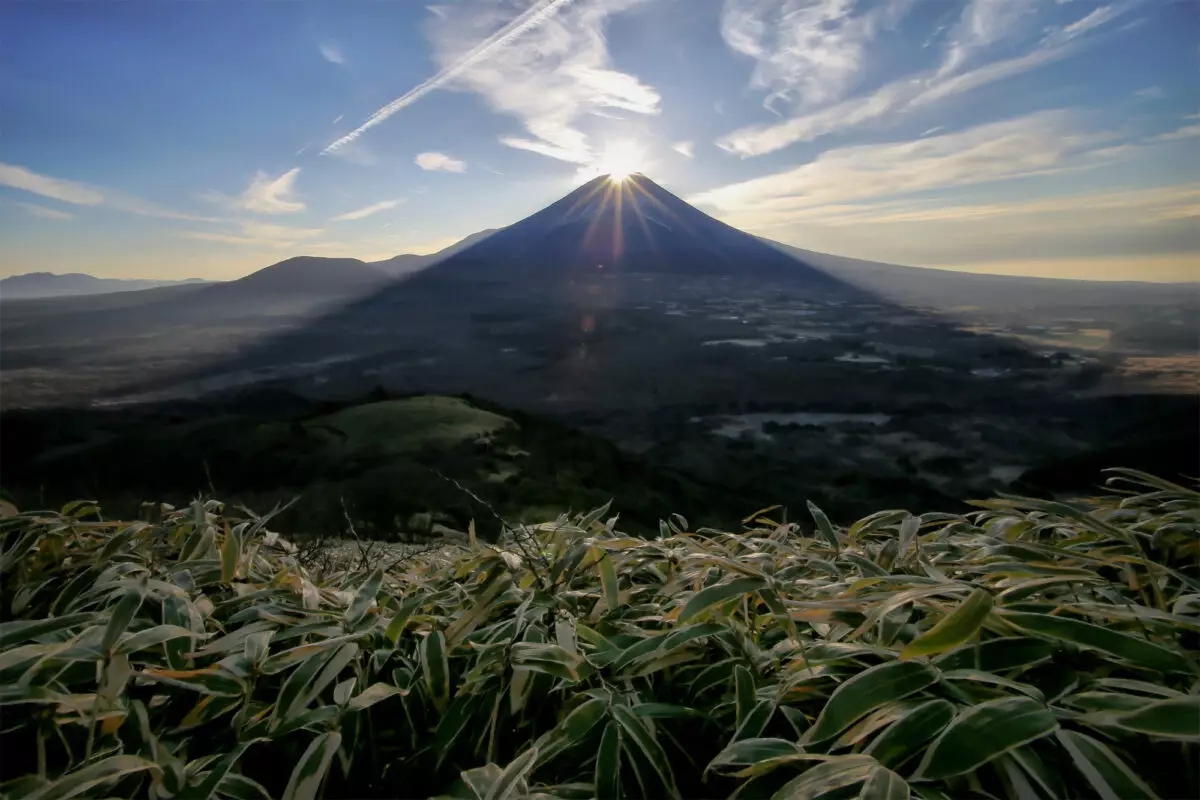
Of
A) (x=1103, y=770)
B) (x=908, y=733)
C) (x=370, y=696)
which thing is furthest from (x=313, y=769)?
(x=1103, y=770)

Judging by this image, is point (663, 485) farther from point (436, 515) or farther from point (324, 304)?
point (324, 304)

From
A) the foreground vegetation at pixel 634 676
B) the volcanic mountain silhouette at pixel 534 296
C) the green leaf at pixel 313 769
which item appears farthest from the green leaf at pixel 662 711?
the volcanic mountain silhouette at pixel 534 296

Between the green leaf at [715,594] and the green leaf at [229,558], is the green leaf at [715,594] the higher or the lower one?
the higher one

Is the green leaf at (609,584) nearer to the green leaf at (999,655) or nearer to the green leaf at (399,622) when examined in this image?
the green leaf at (399,622)

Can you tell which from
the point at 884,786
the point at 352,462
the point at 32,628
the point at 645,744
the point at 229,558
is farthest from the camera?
the point at 352,462

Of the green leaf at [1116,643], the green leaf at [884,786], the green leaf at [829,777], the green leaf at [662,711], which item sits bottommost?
the green leaf at [662,711]

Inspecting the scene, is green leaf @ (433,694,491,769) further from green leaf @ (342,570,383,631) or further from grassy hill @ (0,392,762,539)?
grassy hill @ (0,392,762,539)

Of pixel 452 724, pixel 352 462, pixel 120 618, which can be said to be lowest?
pixel 352 462

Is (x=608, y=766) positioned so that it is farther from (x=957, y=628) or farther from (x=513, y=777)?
(x=957, y=628)
